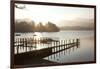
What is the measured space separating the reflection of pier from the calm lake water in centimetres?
4

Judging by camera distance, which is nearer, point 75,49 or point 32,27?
point 32,27

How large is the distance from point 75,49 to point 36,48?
452 millimetres

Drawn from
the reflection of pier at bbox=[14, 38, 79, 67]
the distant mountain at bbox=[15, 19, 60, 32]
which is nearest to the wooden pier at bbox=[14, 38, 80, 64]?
the reflection of pier at bbox=[14, 38, 79, 67]

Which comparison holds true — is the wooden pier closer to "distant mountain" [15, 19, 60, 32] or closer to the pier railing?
the pier railing

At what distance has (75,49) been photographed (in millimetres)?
2066

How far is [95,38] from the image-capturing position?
7.02 ft

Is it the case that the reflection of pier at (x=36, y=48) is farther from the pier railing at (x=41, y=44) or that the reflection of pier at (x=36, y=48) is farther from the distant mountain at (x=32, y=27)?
the distant mountain at (x=32, y=27)

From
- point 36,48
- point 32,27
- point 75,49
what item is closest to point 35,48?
point 36,48

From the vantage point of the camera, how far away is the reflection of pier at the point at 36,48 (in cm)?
188

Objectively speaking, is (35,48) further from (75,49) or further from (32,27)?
(75,49)

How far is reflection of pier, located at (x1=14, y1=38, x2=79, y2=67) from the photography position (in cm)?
188
